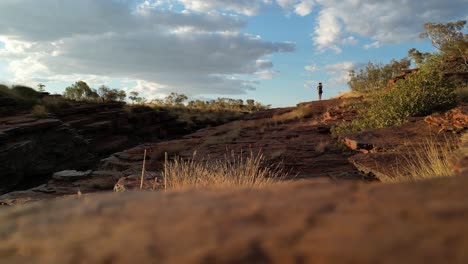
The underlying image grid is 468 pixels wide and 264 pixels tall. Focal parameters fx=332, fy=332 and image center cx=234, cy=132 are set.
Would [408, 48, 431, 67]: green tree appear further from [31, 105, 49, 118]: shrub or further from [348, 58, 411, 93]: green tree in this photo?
[31, 105, 49, 118]: shrub

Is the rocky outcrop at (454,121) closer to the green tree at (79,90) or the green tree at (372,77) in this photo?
the green tree at (372,77)

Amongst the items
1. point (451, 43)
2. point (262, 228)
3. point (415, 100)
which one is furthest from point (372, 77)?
point (262, 228)

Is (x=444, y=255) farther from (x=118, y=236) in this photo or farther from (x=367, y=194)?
(x=118, y=236)

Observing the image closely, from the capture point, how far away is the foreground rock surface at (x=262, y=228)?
73 centimetres

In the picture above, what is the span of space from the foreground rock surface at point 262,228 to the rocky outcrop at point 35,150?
13.7 meters

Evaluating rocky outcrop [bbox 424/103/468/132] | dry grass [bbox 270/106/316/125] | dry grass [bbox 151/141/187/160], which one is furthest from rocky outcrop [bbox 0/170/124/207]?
dry grass [bbox 270/106/316/125]

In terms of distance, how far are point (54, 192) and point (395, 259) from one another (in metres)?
8.63

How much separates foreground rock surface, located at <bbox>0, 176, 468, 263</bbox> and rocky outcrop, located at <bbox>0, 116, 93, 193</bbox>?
13706 millimetres

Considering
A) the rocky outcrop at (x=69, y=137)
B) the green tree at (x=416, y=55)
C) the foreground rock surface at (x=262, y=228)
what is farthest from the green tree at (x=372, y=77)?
the foreground rock surface at (x=262, y=228)

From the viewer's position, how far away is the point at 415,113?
9.37 meters

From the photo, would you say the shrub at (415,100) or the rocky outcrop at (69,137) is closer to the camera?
the shrub at (415,100)

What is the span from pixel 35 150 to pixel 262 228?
15493mm

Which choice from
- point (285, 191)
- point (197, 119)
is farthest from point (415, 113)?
point (197, 119)

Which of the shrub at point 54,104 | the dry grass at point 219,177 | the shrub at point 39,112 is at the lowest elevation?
the dry grass at point 219,177
